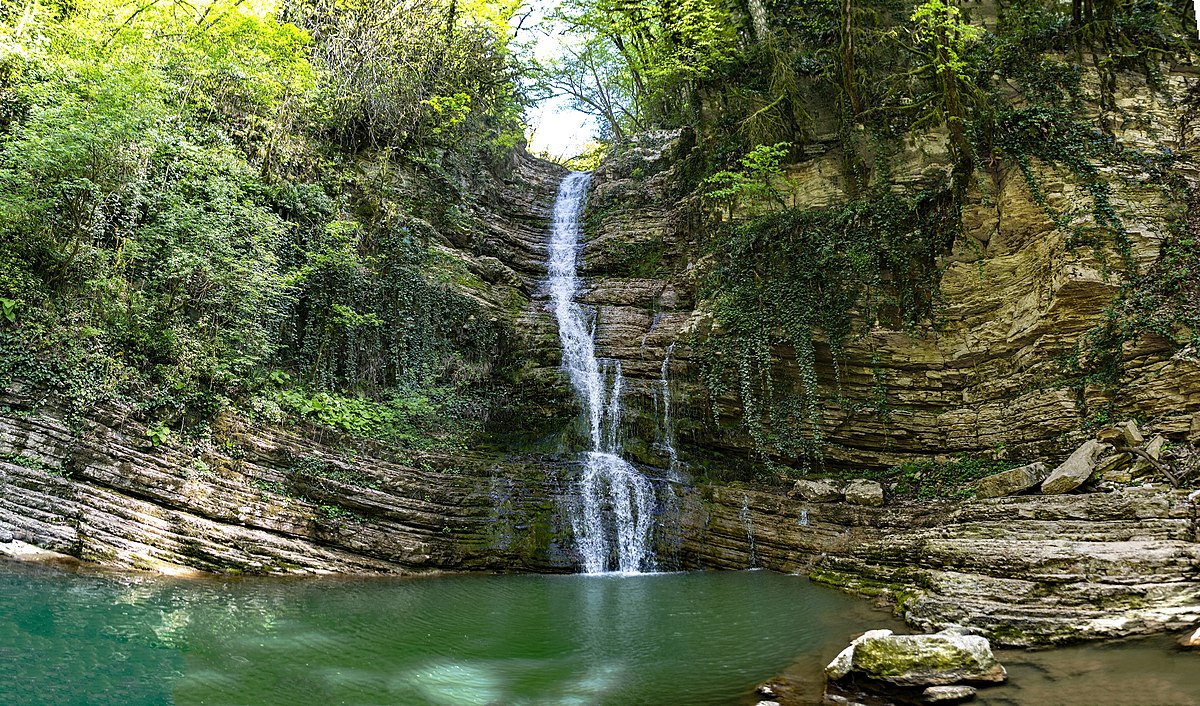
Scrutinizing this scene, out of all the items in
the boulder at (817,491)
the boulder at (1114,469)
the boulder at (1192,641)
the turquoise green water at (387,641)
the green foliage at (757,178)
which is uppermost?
the green foliage at (757,178)

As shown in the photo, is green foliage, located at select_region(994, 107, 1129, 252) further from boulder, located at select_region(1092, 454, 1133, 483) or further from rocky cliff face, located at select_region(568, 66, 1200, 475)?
boulder, located at select_region(1092, 454, 1133, 483)

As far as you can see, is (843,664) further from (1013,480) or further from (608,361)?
(608,361)

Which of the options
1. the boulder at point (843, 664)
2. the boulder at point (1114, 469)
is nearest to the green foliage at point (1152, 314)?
the boulder at point (1114, 469)

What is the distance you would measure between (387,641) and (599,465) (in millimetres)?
7225

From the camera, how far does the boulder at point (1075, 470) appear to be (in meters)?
9.51

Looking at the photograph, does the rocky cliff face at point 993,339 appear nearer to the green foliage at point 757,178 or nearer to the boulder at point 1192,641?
the green foliage at point 757,178

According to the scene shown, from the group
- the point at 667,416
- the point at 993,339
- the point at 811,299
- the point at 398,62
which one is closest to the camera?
the point at 993,339

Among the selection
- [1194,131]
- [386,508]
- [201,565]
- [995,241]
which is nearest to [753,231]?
[995,241]

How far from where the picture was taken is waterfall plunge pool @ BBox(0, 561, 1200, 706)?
15.7 feet

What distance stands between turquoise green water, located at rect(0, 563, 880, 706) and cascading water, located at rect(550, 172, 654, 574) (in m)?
2.34

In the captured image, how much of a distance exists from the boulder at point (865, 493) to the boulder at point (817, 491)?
29 centimetres

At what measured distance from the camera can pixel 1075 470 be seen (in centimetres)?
960

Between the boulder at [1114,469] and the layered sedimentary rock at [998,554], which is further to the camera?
the boulder at [1114,469]

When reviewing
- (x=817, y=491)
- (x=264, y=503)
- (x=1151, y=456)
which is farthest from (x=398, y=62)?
(x=1151, y=456)
